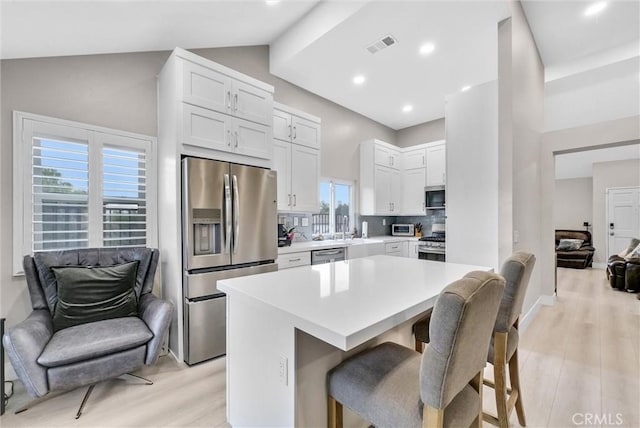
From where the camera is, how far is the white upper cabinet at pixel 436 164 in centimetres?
488

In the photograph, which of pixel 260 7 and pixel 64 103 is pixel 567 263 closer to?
pixel 260 7

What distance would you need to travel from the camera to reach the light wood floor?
1.76 meters

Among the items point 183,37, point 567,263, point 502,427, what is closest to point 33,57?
point 183,37

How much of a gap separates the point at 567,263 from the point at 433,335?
8.44 meters

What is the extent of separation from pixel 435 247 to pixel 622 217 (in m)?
6.03

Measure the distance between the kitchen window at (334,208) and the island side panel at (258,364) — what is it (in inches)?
120

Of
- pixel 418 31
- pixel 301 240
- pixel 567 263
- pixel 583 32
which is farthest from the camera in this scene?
pixel 567 263

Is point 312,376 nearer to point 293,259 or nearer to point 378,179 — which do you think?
point 293,259

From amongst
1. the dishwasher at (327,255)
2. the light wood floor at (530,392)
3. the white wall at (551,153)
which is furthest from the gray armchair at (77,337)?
the white wall at (551,153)

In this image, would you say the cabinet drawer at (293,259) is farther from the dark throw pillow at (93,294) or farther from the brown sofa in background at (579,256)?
the brown sofa in background at (579,256)

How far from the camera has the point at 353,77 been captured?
12.8 feet

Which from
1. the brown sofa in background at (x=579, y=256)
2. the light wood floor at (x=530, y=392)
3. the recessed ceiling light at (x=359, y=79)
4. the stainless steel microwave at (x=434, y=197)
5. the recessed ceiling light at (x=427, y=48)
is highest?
the recessed ceiling light at (x=359, y=79)

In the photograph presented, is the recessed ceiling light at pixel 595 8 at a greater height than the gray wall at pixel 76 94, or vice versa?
the recessed ceiling light at pixel 595 8

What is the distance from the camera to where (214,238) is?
2.59 m
